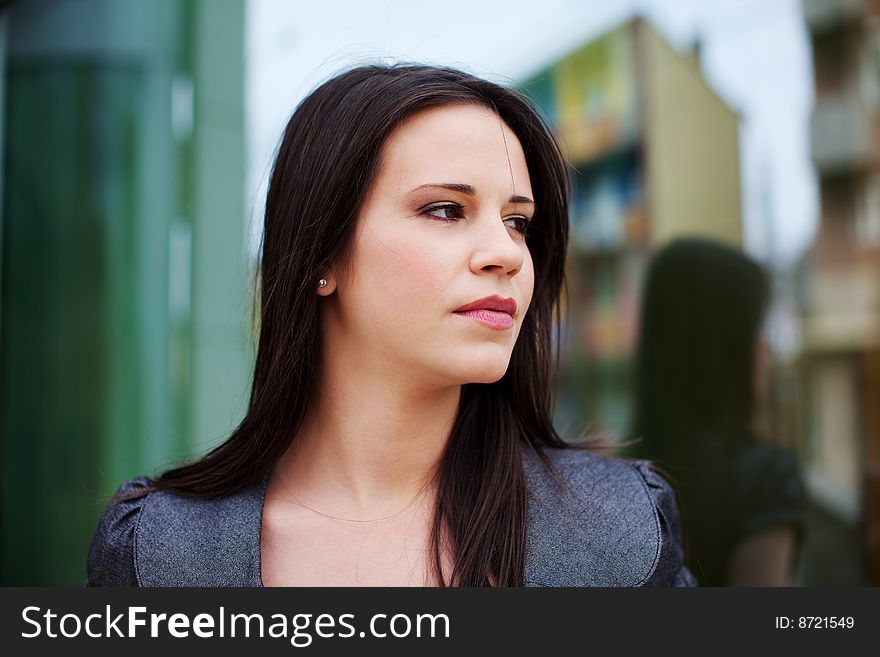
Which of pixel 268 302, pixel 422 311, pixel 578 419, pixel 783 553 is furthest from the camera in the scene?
pixel 578 419

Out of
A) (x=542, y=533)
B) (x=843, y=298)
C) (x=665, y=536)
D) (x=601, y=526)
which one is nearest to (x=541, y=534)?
(x=542, y=533)

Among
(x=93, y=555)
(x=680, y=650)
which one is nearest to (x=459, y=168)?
(x=680, y=650)

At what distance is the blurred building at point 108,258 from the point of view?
3352 millimetres

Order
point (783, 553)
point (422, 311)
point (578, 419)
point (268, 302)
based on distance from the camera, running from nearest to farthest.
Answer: point (422, 311)
point (268, 302)
point (783, 553)
point (578, 419)

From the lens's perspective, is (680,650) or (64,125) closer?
(680,650)

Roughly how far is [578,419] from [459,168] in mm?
2172

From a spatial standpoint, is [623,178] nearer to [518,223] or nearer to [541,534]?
[518,223]

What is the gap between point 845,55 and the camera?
3014 millimetres

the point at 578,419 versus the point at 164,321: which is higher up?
the point at 164,321

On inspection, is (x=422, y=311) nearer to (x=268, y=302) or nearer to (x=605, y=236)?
(x=268, y=302)

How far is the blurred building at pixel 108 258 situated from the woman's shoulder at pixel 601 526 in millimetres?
2161

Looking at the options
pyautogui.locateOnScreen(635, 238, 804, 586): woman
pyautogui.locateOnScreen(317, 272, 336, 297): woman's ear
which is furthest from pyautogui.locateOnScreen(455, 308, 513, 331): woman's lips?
pyautogui.locateOnScreen(635, 238, 804, 586): woman

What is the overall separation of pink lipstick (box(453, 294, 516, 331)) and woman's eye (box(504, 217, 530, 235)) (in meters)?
0.18

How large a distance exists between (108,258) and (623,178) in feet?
7.27
